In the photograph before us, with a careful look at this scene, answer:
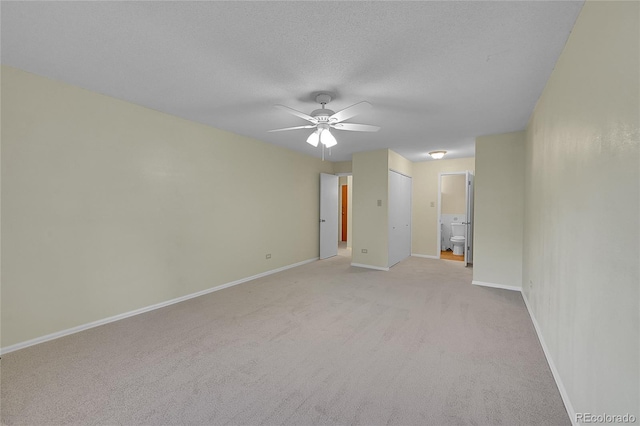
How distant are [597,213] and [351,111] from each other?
6.20 feet

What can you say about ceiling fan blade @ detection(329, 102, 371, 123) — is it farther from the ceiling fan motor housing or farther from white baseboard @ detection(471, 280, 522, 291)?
white baseboard @ detection(471, 280, 522, 291)

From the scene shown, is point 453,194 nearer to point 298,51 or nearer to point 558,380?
point 558,380

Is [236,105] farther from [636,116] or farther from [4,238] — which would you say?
[636,116]

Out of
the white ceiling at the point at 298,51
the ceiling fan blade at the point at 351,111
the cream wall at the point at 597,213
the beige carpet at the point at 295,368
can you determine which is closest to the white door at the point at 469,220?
the beige carpet at the point at 295,368

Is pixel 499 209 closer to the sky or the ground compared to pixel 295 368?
closer to the sky

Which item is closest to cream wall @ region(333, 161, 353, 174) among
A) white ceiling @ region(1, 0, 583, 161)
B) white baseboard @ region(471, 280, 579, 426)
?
white ceiling @ region(1, 0, 583, 161)

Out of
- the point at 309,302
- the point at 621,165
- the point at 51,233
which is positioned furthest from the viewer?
the point at 309,302

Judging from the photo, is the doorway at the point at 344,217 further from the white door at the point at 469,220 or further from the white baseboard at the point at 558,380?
the white baseboard at the point at 558,380

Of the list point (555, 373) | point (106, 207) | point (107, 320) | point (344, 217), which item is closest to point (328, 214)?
point (344, 217)

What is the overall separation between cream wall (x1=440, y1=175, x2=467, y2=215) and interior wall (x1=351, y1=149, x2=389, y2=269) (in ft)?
9.21

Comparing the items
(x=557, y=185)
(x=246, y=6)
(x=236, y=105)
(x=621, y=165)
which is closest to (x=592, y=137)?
(x=621, y=165)

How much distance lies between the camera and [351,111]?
2535 mm

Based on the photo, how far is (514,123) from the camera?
3611 millimetres

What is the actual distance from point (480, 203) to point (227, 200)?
4059 mm
